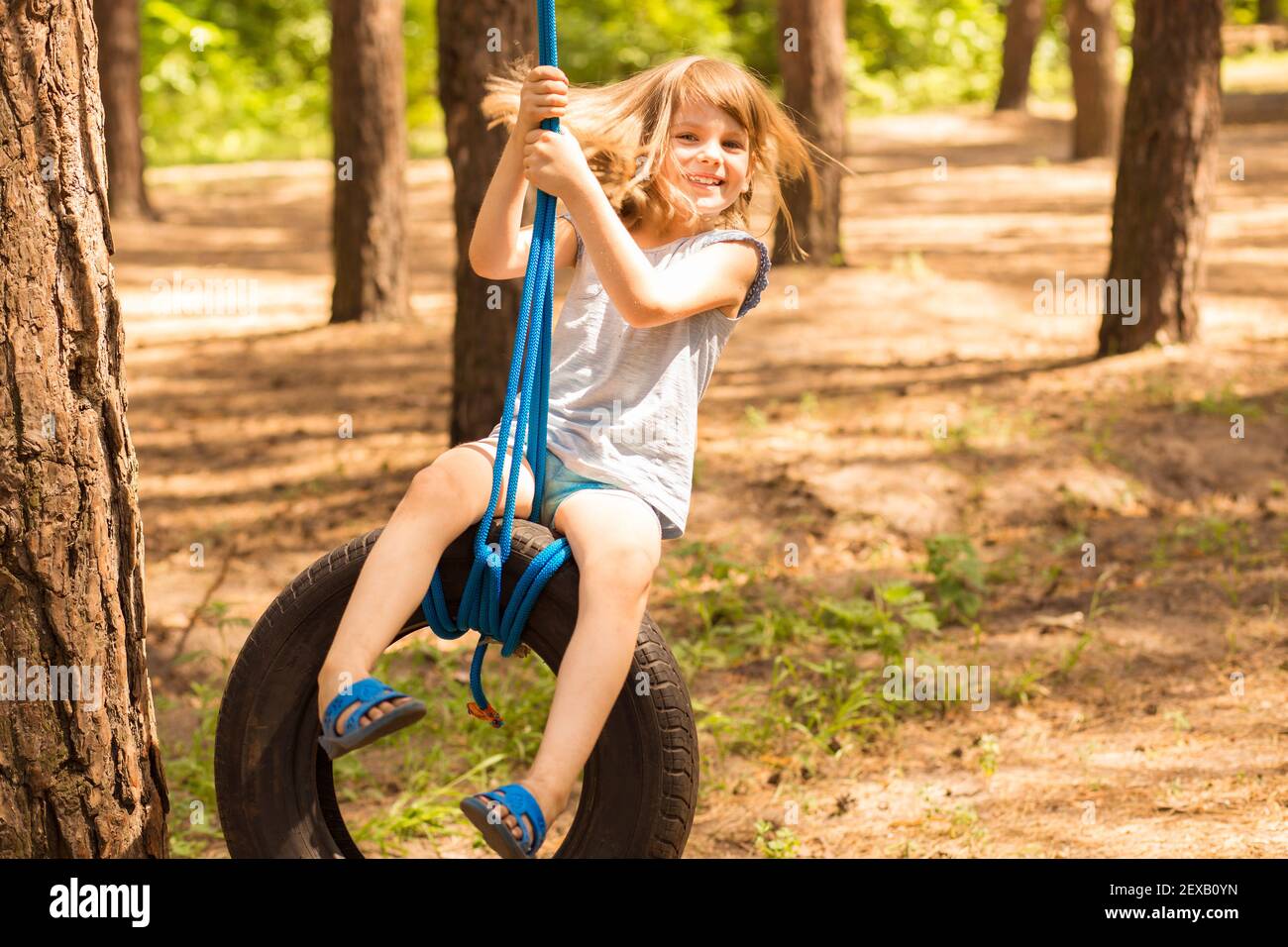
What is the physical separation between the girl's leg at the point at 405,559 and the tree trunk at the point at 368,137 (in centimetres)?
619

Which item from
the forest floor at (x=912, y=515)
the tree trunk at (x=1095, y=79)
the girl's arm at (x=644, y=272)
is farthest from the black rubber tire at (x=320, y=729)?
the tree trunk at (x=1095, y=79)

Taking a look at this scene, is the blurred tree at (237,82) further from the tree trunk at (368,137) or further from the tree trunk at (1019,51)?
the tree trunk at (368,137)

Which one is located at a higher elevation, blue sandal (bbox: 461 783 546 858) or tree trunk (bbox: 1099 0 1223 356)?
tree trunk (bbox: 1099 0 1223 356)

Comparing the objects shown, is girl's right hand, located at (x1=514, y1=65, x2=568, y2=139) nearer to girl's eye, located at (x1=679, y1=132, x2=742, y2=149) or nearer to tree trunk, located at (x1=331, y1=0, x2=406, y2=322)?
girl's eye, located at (x1=679, y1=132, x2=742, y2=149)

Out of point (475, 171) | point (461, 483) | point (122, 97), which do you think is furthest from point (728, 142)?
point (122, 97)

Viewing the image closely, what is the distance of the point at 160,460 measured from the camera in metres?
6.78

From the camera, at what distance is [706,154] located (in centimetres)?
264

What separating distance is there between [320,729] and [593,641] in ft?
1.93

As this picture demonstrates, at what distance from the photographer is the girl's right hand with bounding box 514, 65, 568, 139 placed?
237cm

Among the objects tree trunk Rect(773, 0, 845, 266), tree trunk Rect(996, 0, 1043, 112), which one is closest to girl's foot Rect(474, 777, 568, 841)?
tree trunk Rect(773, 0, 845, 266)

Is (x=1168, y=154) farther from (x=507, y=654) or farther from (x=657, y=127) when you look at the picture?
(x=507, y=654)

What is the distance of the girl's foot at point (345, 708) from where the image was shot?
7.20 feet
